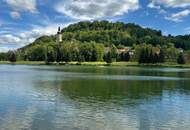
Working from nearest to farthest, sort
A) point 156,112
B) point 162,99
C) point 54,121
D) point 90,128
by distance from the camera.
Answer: point 90,128, point 54,121, point 156,112, point 162,99

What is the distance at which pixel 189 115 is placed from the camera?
34000 mm

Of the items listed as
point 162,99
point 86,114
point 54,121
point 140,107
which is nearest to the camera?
point 54,121

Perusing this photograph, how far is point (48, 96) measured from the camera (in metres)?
45.8

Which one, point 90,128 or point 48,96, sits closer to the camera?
point 90,128

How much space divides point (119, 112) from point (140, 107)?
4.35m

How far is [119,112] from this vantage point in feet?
113

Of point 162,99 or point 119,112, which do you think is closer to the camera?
point 119,112

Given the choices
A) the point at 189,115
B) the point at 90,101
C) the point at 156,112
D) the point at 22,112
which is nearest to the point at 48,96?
the point at 90,101

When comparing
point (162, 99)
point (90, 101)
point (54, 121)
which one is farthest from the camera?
point (162, 99)

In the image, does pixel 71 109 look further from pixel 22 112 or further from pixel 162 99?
pixel 162 99

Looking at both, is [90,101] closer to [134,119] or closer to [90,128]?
[134,119]

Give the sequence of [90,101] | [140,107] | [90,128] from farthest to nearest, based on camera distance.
A: [90,101]
[140,107]
[90,128]

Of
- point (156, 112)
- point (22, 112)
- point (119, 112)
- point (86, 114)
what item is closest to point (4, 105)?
point (22, 112)

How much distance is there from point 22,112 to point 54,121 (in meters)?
5.00
